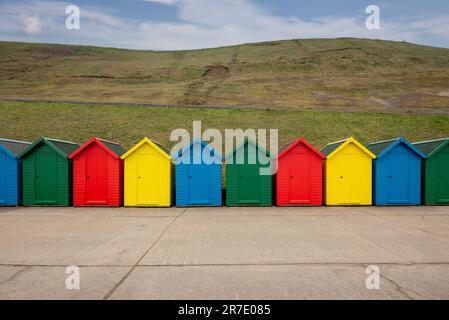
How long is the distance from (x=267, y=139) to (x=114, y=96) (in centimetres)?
1993

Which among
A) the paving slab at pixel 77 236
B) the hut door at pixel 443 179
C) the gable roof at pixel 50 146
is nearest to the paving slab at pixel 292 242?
the paving slab at pixel 77 236

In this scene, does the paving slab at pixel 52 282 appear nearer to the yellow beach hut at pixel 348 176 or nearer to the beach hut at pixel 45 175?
the beach hut at pixel 45 175

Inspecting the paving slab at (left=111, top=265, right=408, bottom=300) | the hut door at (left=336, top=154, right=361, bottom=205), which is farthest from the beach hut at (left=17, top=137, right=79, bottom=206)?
the hut door at (left=336, top=154, right=361, bottom=205)

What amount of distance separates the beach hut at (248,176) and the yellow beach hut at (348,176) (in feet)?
7.59

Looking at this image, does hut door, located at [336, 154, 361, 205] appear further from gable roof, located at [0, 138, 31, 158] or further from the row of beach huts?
gable roof, located at [0, 138, 31, 158]

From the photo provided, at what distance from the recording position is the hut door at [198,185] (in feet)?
42.1

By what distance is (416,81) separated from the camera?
44156 millimetres

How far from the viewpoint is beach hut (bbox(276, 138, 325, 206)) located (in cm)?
1305

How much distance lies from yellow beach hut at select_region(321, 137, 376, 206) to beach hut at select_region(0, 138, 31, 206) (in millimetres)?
11447

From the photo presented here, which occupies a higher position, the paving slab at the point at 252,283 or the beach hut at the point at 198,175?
the beach hut at the point at 198,175

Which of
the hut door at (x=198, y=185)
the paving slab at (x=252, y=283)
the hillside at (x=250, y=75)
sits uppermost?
the hillside at (x=250, y=75)

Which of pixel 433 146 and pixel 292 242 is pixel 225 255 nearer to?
pixel 292 242

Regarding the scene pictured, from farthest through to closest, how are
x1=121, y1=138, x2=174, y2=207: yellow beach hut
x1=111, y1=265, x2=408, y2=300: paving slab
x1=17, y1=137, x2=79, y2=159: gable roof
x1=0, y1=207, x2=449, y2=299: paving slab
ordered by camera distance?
x1=121, y1=138, x2=174, y2=207: yellow beach hut → x1=17, y1=137, x2=79, y2=159: gable roof → x1=0, y1=207, x2=449, y2=299: paving slab → x1=111, y1=265, x2=408, y2=300: paving slab
